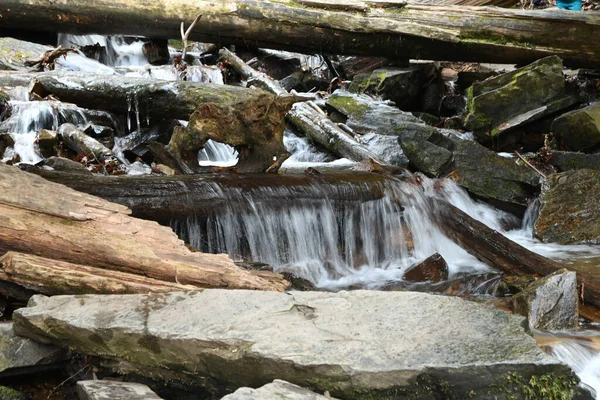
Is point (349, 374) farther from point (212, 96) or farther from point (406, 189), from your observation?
point (212, 96)

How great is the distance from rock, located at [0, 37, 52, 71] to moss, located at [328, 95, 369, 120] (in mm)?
4266

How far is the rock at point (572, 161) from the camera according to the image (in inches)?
313

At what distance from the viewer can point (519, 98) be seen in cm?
901

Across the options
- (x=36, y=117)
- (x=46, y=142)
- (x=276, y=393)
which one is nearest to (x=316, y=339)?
(x=276, y=393)

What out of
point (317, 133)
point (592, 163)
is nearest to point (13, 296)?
point (317, 133)

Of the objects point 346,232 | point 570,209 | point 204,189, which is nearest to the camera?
point 204,189

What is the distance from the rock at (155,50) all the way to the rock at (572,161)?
648 cm

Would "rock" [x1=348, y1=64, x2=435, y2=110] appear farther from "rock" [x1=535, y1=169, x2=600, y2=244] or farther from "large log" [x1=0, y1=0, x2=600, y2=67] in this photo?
"rock" [x1=535, y1=169, x2=600, y2=244]

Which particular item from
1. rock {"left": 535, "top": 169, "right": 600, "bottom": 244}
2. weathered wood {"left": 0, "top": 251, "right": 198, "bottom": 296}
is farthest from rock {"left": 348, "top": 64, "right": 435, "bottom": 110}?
weathered wood {"left": 0, "top": 251, "right": 198, "bottom": 296}

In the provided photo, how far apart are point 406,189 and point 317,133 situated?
2.10 meters

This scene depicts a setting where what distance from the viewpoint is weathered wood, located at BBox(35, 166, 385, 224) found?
17.5ft

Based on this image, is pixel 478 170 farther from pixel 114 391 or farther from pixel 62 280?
pixel 114 391

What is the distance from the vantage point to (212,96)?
7422mm

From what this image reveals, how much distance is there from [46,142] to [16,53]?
3.04 m
